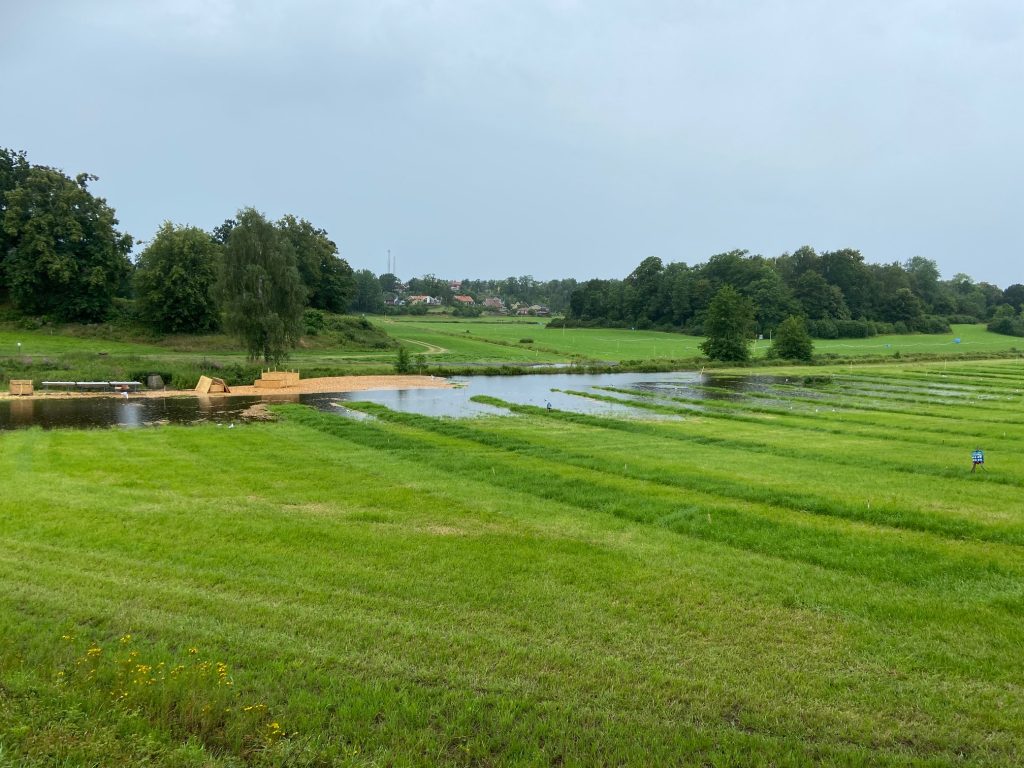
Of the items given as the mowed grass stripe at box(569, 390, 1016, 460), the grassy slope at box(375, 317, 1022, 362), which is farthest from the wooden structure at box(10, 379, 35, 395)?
the grassy slope at box(375, 317, 1022, 362)

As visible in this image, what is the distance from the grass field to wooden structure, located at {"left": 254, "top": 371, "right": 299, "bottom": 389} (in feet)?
84.2

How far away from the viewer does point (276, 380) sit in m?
42.4

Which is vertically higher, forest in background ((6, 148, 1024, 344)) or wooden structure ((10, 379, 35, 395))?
forest in background ((6, 148, 1024, 344))

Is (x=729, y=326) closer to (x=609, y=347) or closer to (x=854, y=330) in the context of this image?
(x=609, y=347)

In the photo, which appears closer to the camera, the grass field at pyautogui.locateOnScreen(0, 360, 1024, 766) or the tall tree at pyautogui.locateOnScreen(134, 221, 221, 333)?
the grass field at pyautogui.locateOnScreen(0, 360, 1024, 766)

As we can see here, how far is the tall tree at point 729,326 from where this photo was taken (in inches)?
2721

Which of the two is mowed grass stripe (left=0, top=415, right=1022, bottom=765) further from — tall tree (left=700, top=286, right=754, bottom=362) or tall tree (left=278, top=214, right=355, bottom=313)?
tall tree (left=278, top=214, right=355, bottom=313)

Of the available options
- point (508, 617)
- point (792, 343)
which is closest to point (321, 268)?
point (792, 343)

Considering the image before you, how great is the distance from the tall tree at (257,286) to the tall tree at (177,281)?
16.5 metres

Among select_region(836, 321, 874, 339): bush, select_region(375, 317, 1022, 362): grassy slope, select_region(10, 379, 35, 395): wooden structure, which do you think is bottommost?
select_region(10, 379, 35, 395): wooden structure

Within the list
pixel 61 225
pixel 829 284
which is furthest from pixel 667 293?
pixel 61 225

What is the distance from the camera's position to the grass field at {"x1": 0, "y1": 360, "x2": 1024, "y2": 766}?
17.2 feet


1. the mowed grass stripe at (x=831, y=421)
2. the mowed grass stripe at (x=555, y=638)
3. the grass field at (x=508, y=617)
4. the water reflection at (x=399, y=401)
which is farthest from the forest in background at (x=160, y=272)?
the mowed grass stripe at (x=555, y=638)

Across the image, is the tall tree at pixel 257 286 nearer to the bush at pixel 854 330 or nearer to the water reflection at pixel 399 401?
the water reflection at pixel 399 401
